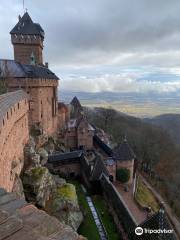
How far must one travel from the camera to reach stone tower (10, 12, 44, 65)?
30.8 meters

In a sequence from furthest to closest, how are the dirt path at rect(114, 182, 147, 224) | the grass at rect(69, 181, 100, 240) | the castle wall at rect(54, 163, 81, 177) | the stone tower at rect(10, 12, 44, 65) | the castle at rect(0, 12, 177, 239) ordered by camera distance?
the stone tower at rect(10, 12, 44, 65) → the castle wall at rect(54, 163, 81, 177) → the dirt path at rect(114, 182, 147, 224) → the grass at rect(69, 181, 100, 240) → the castle at rect(0, 12, 177, 239)

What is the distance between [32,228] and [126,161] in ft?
77.5

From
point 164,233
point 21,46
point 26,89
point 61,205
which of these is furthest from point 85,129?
point 164,233

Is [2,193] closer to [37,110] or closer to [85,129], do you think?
[37,110]

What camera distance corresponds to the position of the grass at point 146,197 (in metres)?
26.0

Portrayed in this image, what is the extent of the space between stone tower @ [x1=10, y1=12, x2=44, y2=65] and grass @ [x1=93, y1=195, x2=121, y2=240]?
19179 mm

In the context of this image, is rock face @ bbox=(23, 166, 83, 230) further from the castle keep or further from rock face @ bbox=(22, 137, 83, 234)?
the castle keep

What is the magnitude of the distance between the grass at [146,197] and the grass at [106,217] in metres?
5.69

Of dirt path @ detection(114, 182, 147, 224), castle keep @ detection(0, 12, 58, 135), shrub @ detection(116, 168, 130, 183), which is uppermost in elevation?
castle keep @ detection(0, 12, 58, 135)

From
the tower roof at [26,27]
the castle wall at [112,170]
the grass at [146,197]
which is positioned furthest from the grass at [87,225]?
the tower roof at [26,27]

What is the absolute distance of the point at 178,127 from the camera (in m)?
84.1

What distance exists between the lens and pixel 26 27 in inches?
1217

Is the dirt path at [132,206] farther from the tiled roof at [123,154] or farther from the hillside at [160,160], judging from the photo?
the hillside at [160,160]

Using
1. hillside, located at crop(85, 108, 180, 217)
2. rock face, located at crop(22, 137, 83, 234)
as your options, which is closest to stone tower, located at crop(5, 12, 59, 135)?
rock face, located at crop(22, 137, 83, 234)
